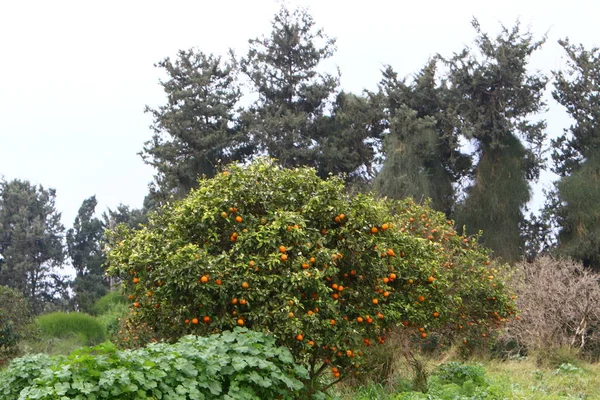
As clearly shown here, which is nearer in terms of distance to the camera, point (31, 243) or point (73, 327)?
point (73, 327)

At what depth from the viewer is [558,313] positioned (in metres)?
16.7

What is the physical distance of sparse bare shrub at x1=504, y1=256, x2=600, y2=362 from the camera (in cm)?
1638

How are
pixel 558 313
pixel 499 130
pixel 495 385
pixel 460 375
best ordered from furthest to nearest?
pixel 499 130 → pixel 558 313 → pixel 460 375 → pixel 495 385

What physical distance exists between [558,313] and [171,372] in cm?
1232

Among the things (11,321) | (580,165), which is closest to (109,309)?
(11,321)

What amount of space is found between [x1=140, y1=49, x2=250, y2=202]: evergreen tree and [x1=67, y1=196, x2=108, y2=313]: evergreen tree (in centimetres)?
1114

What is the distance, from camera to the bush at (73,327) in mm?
24969

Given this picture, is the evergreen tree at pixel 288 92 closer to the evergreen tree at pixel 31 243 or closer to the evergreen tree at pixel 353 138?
the evergreen tree at pixel 353 138

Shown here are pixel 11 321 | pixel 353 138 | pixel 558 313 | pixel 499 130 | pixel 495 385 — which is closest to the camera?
pixel 495 385

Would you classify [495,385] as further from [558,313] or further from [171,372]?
[558,313]

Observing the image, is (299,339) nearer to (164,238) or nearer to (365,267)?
(365,267)

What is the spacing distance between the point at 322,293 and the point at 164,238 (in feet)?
6.79

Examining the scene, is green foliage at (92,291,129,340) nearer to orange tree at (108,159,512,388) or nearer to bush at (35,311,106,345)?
bush at (35,311,106,345)

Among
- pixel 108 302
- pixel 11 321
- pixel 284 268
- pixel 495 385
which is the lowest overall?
pixel 495 385
